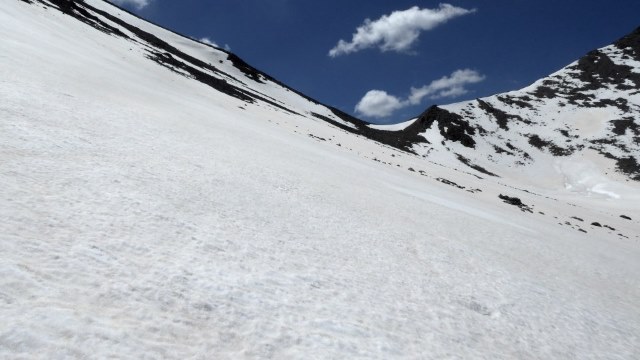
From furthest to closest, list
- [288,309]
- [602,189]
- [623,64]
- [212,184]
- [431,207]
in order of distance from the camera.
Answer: [623,64], [602,189], [431,207], [212,184], [288,309]

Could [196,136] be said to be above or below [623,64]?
below

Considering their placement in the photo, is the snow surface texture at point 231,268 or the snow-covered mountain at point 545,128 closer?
the snow surface texture at point 231,268

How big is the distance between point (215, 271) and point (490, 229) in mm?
10616

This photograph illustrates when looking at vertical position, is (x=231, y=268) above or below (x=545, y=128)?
Answer: below

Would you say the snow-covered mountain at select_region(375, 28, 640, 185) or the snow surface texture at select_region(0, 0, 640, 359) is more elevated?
the snow-covered mountain at select_region(375, 28, 640, 185)

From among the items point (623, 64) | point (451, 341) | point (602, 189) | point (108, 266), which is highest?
point (623, 64)

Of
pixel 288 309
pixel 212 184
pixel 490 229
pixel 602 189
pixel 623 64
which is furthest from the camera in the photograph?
pixel 623 64

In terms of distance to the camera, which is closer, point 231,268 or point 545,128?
point 231,268

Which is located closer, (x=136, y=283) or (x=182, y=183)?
(x=136, y=283)

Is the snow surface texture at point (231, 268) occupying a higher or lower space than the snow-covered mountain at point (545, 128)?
lower

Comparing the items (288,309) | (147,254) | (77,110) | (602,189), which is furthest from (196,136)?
(602,189)

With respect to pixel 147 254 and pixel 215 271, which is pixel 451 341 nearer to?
pixel 215 271

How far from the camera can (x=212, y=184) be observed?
8234mm

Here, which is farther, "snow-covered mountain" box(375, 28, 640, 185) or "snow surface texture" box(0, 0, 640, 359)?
"snow-covered mountain" box(375, 28, 640, 185)
